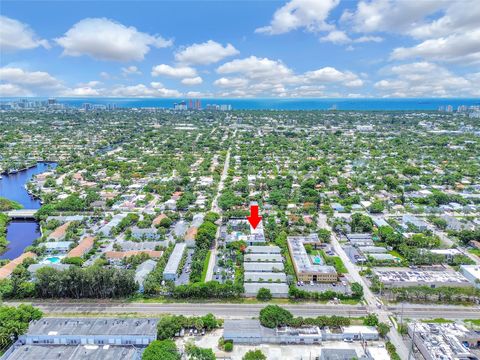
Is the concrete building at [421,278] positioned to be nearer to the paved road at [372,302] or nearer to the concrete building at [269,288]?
the paved road at [372,302]

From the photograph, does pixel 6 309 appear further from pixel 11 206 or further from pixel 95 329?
pixel 11 206

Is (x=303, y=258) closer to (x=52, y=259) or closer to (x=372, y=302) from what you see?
(x=372, y=302)

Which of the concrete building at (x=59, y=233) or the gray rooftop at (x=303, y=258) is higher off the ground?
Result: the gray rooftop at (x=303, y=258)

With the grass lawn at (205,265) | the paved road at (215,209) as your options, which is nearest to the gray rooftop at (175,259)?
the grass lawn at (205,265)

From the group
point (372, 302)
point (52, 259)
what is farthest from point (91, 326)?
point (372, 302)

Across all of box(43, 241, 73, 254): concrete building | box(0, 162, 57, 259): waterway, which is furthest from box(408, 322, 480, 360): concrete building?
box(0, 162, 57, 259): waterway

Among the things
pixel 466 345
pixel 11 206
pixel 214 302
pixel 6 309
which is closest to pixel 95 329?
pixel 6 309

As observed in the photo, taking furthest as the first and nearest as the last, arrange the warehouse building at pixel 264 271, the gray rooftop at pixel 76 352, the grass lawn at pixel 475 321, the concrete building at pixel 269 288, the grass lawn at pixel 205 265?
the grass lawn at pixel 205 265 → the warehouse building at pixel 264 271 → the concrete building at pixel 269 288 → the grass lawn at pixel 475 321 → the gray rooftop at pixel 76 352
